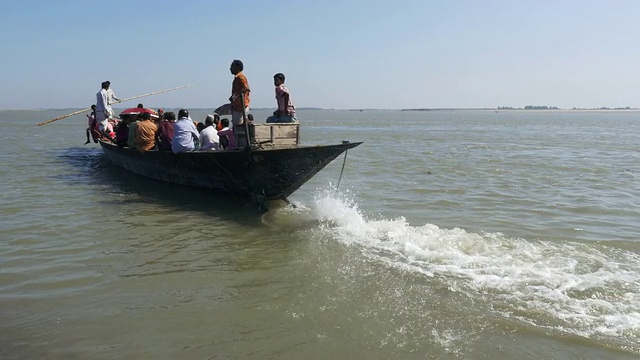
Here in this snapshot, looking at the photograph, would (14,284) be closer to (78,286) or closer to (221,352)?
(78,286)

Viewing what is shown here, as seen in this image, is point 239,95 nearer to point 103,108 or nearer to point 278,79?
point 278,79

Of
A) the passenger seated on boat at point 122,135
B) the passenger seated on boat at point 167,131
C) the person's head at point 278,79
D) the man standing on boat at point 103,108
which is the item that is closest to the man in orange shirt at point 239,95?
the person's head at point 278,79

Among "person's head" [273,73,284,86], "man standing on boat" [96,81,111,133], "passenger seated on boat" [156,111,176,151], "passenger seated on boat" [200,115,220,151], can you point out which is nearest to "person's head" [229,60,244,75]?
"person's head" [273,73,284,86]

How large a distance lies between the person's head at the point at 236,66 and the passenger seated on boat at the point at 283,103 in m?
0.82

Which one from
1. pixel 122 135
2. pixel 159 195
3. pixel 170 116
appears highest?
pixel 170 116

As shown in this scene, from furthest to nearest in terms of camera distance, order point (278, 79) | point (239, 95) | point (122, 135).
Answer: point (122, 135) < point (278, 79) < point (239, 95)

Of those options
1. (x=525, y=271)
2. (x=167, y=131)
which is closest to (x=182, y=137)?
(x=167, y=131)

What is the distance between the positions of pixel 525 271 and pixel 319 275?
2.30 m

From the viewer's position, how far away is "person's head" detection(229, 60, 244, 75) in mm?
8406

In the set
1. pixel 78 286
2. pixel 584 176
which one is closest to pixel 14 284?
pixel 78 286

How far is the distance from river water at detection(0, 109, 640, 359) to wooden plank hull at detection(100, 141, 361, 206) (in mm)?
336

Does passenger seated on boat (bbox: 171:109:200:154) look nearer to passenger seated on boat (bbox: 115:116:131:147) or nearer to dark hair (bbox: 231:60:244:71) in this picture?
dark hair (bbox: 231:60:244:71)

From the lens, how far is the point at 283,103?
29.8ft

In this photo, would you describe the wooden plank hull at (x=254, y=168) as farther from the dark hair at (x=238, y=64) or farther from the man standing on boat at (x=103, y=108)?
the man standing on boat at (x=103, y=108)
